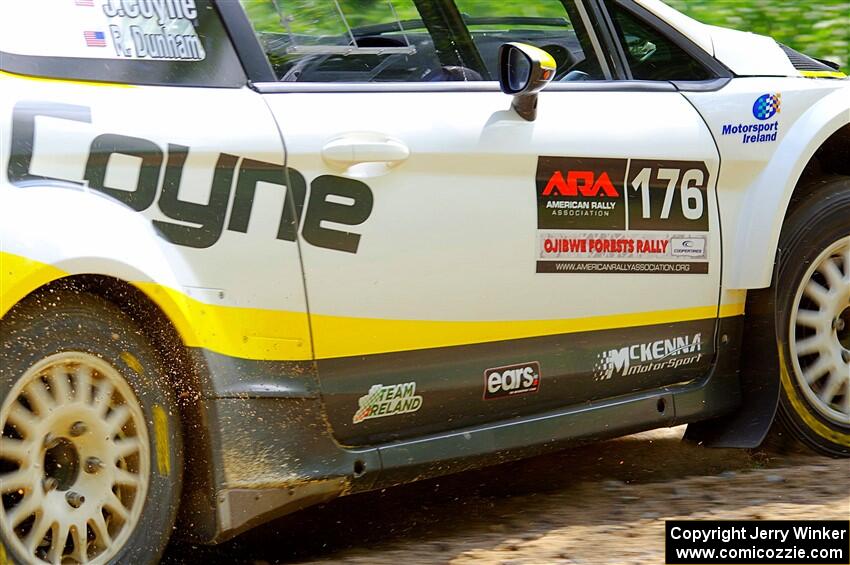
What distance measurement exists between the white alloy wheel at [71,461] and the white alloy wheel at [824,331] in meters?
2.54

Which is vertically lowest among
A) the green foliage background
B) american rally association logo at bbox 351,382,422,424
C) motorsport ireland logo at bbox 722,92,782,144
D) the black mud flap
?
the black mud flap

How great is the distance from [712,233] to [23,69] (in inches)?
92.7

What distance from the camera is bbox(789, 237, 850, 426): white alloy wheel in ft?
17.2

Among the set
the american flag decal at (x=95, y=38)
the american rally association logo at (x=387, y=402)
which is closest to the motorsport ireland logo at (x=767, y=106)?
the american rally association logo at (x=387, y=402)

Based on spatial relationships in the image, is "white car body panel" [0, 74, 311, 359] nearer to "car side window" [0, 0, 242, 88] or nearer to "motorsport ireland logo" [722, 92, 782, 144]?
"car side window" [0, 0, 242, 88]

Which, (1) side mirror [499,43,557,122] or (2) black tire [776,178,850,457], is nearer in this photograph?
(1) side mirror [499,43,557,122]

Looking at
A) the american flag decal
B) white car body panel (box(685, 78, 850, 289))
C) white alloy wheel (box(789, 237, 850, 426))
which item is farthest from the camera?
white alloy wheel (box(789, 237, 850, 426))

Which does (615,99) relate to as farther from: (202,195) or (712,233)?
(202,195)

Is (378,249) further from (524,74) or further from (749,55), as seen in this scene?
(749,55)

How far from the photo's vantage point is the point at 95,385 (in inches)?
143

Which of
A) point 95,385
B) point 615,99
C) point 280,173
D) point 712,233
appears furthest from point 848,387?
point 95,385

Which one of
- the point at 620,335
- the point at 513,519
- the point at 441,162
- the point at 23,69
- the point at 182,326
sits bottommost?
the point at 513,519

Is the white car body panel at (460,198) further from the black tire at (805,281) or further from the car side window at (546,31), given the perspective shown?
the black tire at (805,281)

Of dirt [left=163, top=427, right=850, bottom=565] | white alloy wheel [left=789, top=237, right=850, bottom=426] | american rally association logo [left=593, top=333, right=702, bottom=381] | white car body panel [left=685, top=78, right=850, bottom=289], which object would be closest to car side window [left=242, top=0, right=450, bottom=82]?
white car body panel [left=685, top=78, right=850, bottom=289]
